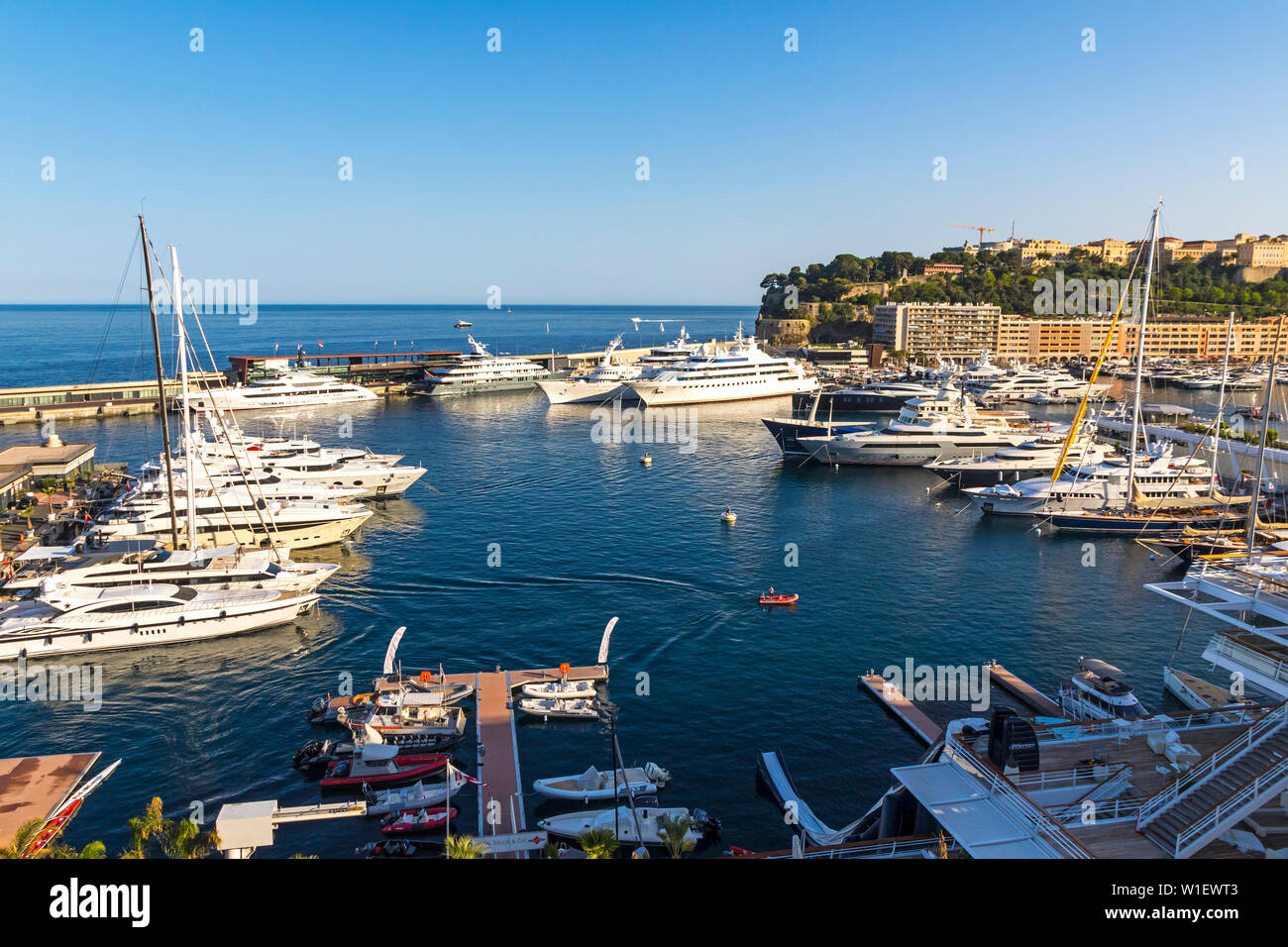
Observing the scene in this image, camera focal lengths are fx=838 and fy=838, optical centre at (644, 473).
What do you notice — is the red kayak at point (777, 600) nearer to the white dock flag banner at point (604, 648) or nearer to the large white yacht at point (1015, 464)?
the white dock flag banner at point (604, 648)

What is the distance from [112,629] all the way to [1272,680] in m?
32.4

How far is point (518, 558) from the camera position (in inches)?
1499

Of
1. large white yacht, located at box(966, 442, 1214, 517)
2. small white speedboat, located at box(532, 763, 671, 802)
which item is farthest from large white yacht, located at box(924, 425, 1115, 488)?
small white speedboat, located at box(532, 763, 671, 802)

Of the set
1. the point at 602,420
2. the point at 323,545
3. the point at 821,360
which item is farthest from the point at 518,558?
the point at 821,360

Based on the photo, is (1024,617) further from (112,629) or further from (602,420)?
(602,420)

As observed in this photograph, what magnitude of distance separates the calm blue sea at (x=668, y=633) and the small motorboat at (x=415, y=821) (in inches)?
16.7

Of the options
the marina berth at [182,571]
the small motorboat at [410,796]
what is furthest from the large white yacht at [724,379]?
the small motorboat at [410,796]

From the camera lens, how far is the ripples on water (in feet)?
70.9

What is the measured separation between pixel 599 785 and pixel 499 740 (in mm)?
3932

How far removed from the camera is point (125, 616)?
94.1ft

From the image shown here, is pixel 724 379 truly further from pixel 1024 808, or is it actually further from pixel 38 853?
pixel 1024 808

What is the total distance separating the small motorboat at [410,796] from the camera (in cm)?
1992

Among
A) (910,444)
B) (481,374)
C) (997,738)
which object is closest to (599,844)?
(997,738)

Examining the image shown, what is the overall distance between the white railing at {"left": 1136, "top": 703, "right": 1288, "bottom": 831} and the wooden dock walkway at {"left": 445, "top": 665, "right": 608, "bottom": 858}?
11886 millimetres
